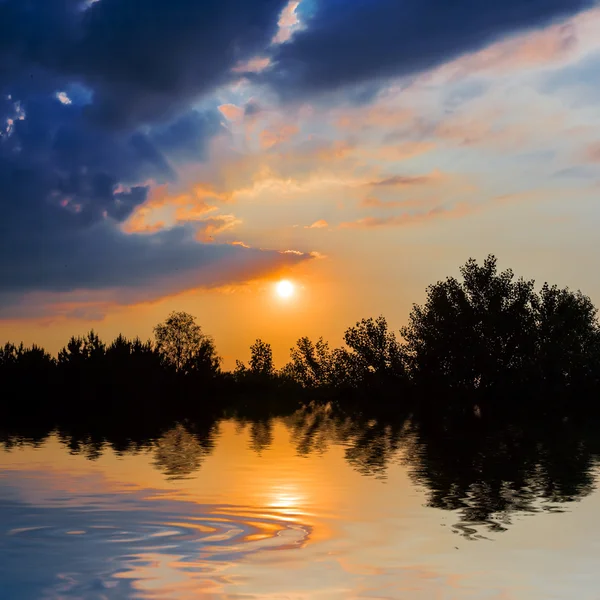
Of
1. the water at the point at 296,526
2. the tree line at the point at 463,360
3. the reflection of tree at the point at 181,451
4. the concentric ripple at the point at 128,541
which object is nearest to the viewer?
the water at the point at 296,526

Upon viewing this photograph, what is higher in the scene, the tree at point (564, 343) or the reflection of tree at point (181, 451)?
the tree at point (564, 343)

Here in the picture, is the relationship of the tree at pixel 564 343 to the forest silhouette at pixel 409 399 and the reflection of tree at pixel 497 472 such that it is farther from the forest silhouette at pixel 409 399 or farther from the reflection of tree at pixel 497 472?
the reflection of tree at pixel 497 472

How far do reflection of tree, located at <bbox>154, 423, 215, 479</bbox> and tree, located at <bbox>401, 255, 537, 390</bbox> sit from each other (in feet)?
129

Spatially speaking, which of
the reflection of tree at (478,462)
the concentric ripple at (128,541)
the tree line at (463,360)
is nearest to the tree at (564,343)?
the tree line at (463,360)

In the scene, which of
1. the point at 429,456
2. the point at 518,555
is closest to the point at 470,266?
the point at 429,456

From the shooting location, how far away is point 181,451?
1383 inches

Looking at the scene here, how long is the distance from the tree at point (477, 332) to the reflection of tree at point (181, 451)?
1543 inches

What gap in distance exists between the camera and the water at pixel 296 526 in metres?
11.5

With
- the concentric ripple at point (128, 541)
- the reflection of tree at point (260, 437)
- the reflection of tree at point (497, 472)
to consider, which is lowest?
the reflection of tree at point (497, 472)

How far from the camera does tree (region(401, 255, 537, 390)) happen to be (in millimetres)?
82375

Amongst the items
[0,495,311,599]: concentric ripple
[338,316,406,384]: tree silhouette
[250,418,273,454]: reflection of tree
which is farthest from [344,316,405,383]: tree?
[0,495,311,599]: concentric ripple

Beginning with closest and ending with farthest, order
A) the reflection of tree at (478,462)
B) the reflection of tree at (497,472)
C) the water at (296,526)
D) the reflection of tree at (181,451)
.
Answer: the water at (296,526) → the reflection of tree at (497,472) → the reflection of tree at (478,462) → the reflection of tree at (181,451)

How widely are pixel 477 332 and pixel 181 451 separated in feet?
177

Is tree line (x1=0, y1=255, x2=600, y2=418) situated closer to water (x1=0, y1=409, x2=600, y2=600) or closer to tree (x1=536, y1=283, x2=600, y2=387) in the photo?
tree (x1=536, y1=283, x2=600, y2=387)
